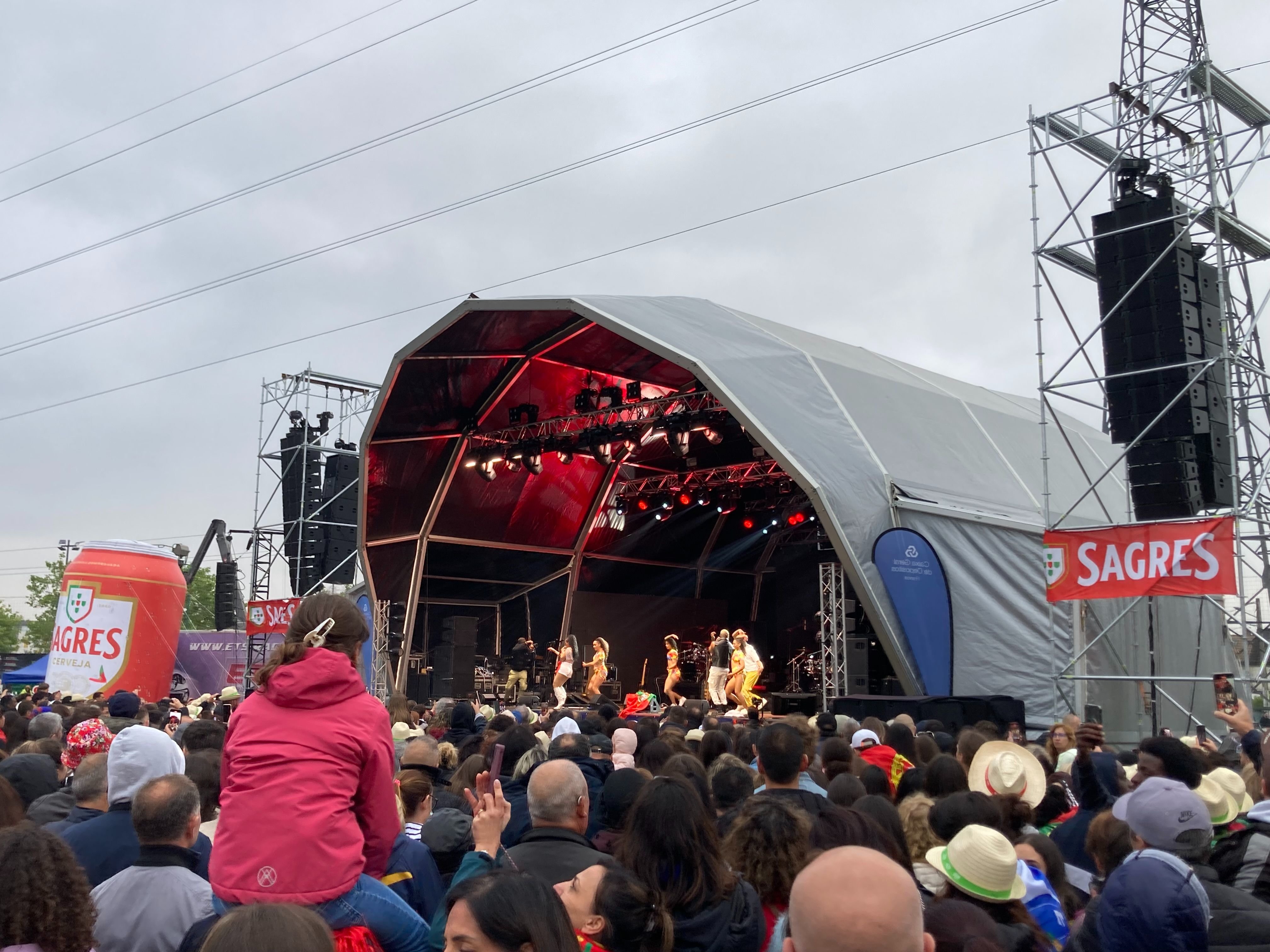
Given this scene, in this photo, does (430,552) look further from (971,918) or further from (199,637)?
(971,918)

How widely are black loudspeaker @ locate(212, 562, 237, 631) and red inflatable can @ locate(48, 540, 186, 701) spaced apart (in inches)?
364

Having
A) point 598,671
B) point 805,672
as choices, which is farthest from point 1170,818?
point 805,672

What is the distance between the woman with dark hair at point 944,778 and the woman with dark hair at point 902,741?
5.81 feet

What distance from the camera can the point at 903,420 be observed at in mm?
19516

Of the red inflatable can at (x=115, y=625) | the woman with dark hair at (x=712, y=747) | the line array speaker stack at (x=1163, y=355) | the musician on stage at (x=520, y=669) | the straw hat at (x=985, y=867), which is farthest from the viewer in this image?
the musician on stage at (x=520, y=669)

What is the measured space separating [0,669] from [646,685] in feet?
57.8

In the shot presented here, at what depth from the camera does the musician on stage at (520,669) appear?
22344 millimetres

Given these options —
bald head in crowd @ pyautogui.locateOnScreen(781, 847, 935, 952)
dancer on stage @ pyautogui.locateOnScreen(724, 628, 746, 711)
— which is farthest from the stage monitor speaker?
bald head in crowd @ pyautogui.locateOnScreen(781, 847, 935, 952)

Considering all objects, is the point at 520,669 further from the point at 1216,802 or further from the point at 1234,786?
the point at 1216,802

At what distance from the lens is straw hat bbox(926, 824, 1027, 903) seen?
2863 mm

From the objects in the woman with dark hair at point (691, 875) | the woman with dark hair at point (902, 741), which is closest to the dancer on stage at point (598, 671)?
the woman with dark hair at point (902, 741)

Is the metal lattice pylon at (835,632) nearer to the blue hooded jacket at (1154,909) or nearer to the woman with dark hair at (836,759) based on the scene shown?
the woman with dark hair at (836,759)

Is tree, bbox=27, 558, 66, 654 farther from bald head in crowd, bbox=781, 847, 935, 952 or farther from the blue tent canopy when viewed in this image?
bald head in crowd, bbox=781, 847, 935, 952

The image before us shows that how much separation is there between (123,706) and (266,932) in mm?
5942
